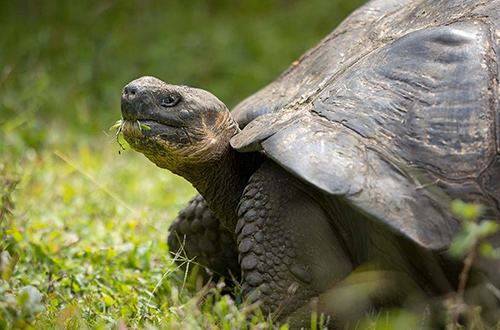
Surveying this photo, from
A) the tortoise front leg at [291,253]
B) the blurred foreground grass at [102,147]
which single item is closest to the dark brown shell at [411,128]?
the tortoise front leg at [291,253]

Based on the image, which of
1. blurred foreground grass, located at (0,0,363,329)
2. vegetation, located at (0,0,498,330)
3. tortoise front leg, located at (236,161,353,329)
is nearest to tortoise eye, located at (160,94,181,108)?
vegetation, located at (0,0,498,330)

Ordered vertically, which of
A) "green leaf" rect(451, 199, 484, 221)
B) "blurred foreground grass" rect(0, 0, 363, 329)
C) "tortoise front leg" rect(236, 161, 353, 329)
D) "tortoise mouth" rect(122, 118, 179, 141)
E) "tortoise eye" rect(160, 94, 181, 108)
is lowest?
"blurred foreground grass" rect(0, 0, 363, 329)

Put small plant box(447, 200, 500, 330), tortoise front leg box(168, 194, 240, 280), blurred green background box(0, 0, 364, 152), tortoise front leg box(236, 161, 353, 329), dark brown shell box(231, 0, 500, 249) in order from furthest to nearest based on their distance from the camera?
blurred green background box(0, 0, 364, 152) → tortoise front leg box(168, 194, 240, 280) → tortoise front leg box(236, 161, 353, 329) → dark brown shell box(231, 0, 500, 249) → small plant box(447, 200, 500, 330)

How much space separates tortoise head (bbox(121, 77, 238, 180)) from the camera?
104 inches

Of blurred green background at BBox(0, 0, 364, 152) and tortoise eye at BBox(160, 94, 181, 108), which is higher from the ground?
tortoise eye at BBox(160, 94, 181, 108)

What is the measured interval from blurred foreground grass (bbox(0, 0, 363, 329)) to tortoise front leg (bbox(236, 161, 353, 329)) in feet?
0.40

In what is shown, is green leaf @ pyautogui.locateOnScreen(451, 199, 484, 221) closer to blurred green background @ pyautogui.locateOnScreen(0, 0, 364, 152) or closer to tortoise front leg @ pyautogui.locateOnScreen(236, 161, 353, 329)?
tortoise front leg @ pyautogui.locateOnScreen(236, 161, 353, 329)

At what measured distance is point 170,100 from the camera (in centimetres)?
270

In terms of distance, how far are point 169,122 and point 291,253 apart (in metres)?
0.69

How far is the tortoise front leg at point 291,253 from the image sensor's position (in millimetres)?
2516

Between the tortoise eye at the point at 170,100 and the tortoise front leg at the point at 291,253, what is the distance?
529mm

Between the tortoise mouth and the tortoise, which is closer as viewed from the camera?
the tortoise

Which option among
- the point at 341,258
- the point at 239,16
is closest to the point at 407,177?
the point at 341,258

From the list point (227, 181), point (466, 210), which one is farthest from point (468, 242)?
point (227, 181)
